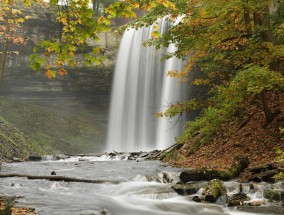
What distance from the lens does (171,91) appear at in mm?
32031

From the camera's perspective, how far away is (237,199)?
24.1 feet

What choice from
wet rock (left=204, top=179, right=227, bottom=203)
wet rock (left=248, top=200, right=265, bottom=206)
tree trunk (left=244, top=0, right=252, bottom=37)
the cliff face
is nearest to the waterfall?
the cliff face

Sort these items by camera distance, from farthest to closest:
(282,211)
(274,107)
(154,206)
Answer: (274,107) < (154,206) < (282,211)

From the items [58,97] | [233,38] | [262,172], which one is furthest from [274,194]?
[58,97]

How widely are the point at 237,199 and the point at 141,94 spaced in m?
27.1

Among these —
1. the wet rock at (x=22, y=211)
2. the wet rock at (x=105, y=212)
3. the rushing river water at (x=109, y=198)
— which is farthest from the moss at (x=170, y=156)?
the wet rock at (x=22, y=211)

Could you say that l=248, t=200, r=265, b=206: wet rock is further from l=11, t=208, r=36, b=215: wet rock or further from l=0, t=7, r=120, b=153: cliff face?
l=0, t=7, r=120, b=153: cliff face

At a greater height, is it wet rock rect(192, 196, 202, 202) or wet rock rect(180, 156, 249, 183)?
wet rock rect(180, 156, 249, 183)

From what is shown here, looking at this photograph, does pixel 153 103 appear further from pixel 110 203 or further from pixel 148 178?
pixel 110 203

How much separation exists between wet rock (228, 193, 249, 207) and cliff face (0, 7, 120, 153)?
77.5 feet

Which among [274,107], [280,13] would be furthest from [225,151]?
[280,13]

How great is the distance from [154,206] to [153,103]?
26.6 metres

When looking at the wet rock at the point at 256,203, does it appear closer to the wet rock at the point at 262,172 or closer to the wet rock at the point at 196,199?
the wet rock at the point at 196,199

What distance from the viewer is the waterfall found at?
3244 cm
